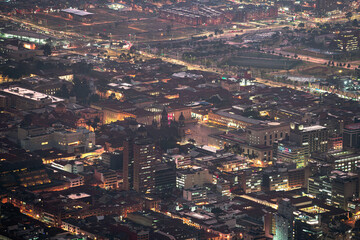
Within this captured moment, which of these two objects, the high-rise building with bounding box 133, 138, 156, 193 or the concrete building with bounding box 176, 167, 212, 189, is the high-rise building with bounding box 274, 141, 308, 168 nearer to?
the concrete building with bounding box 176, 167, 212, 189

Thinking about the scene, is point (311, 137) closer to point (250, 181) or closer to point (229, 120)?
point (250, 181)

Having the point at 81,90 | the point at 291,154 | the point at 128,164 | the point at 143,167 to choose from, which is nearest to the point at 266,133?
the point at 291,154

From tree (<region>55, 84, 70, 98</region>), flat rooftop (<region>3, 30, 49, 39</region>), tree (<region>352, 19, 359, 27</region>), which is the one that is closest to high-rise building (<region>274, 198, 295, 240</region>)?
tree (<region>55, 84, 70, 98</region>)

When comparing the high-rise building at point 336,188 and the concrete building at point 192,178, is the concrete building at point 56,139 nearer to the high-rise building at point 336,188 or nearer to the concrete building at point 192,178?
the concrete building at point 192,178

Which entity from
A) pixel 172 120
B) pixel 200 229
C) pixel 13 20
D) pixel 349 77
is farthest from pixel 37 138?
pixel 13 20

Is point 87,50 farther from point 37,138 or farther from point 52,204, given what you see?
point 52,204

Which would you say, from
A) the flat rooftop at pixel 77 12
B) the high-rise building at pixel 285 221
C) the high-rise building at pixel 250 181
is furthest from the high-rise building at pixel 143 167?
the flat rooftop at pixel 77 12
